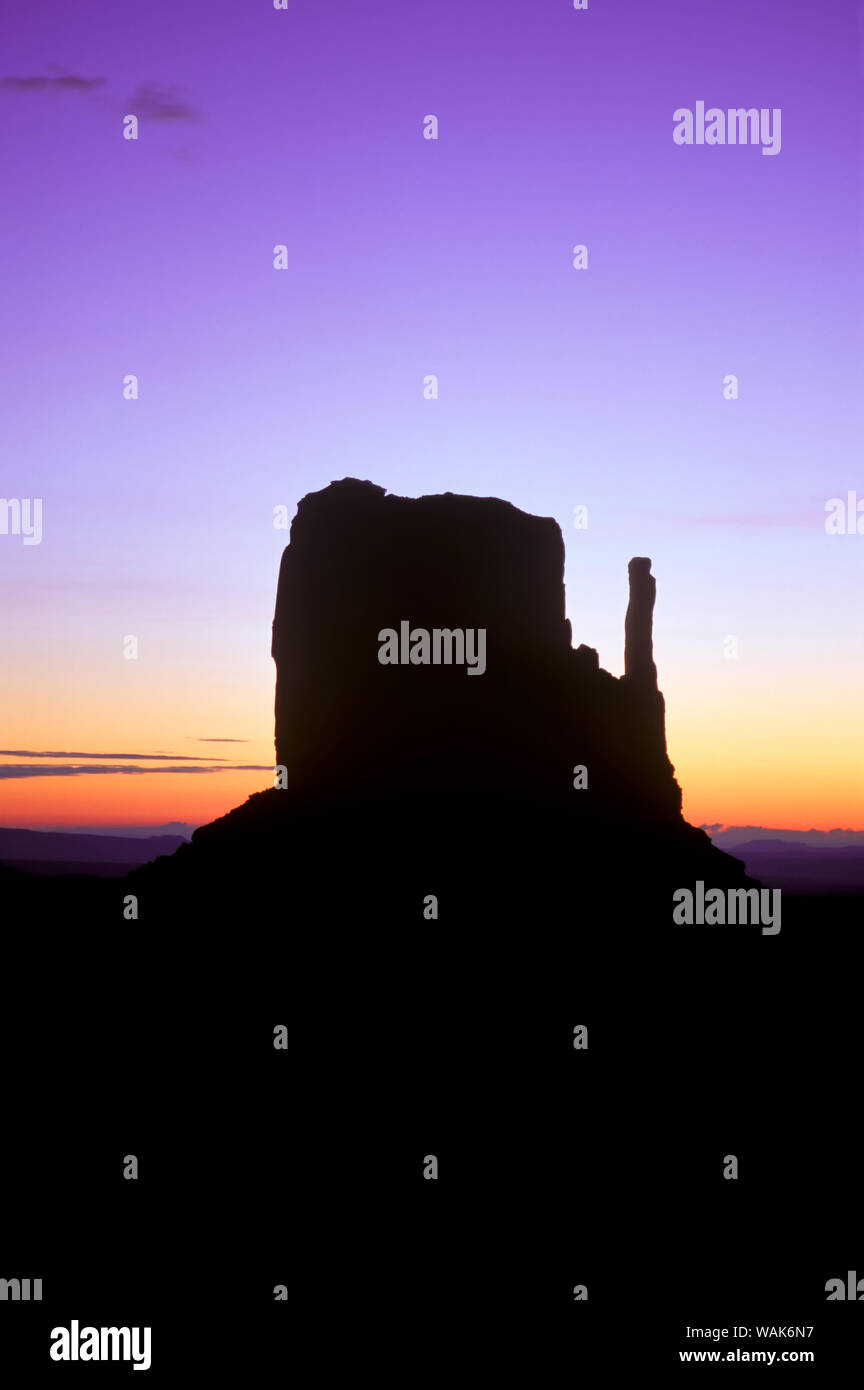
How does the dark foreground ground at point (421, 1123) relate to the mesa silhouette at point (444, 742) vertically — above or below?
below

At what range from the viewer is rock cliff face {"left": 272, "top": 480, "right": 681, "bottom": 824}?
7362 cm

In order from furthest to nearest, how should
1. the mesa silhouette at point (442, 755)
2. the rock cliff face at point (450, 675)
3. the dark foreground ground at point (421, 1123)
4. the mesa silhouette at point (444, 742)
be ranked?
the rock cliff face at point (450, 675)
the mesa silhouette at point (444, 742)
the mesa silhouette at point (442, 755)
the dark foreground ground at point (421, 1123)

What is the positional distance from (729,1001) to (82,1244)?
106 ft

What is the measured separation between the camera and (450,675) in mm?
77875

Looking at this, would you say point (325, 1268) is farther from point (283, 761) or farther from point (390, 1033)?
point (283, 761)

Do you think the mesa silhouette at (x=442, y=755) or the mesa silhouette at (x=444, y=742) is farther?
the mesa silhouette at (x=444, y=742)

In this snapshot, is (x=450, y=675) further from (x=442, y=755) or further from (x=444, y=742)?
(x=442, y=755)

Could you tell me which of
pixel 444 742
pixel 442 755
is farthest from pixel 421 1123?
pixel 444 742

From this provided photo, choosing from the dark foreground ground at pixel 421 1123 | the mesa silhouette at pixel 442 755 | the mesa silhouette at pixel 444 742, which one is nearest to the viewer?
the dark foreground ground at pixel 421 1123

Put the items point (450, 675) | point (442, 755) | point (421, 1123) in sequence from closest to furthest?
point (421, 1123), point (442, 755), point (450, 675)

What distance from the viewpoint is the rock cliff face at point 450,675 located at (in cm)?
7362

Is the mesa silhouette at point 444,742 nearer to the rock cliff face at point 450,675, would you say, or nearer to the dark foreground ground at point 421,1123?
the rock cliff face at point 450,675

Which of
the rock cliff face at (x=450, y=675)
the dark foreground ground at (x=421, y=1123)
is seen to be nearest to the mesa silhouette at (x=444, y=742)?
the rock cliff face at (x=450, y=675)
